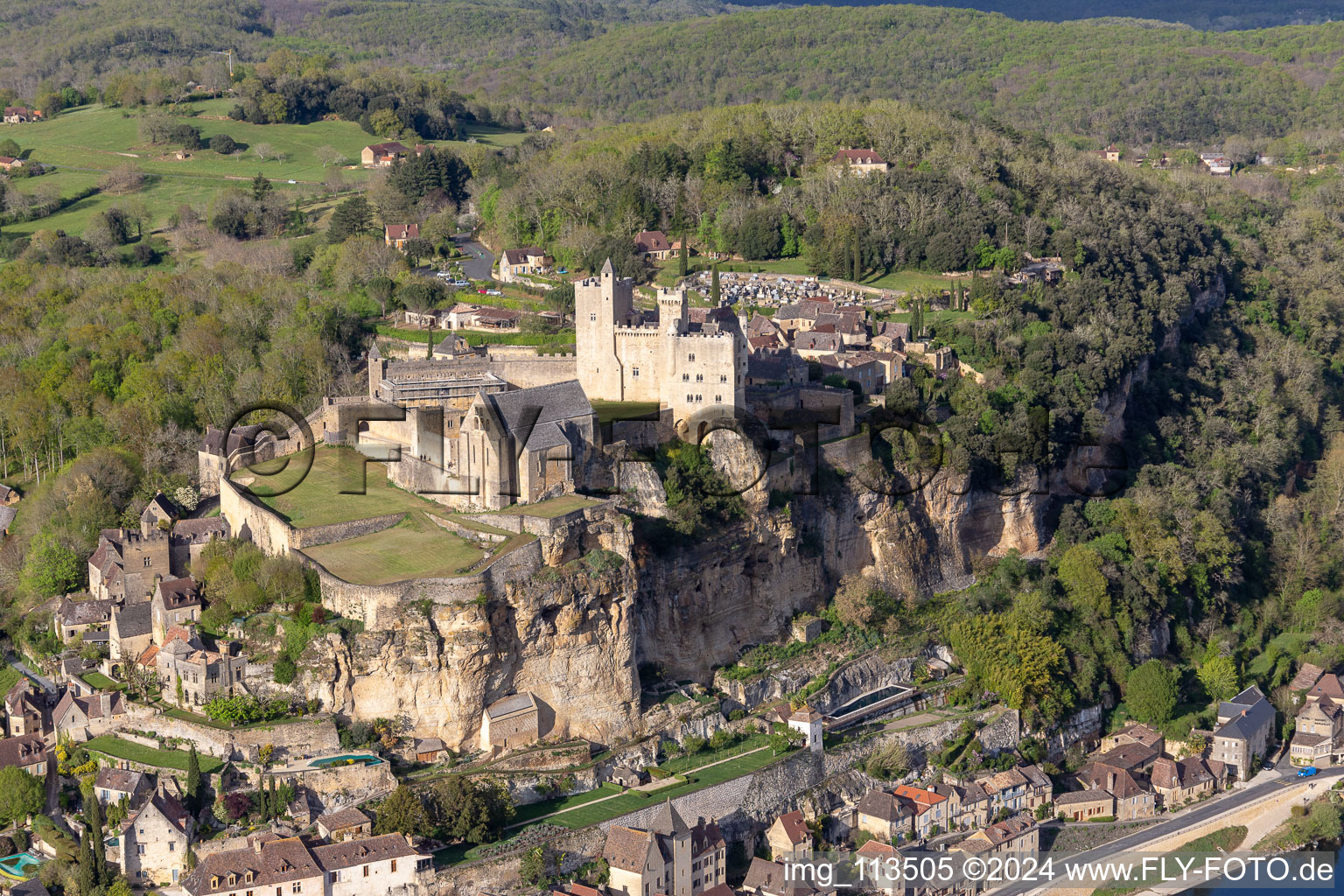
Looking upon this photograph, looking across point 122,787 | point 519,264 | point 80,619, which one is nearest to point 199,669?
point 122,787

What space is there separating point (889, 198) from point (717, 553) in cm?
2939

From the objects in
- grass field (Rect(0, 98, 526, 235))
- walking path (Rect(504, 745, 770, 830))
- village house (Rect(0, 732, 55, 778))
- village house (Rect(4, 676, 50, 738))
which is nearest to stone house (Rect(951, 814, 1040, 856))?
walking path (Rect(504, 745, 770, 830))

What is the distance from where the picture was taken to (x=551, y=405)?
41938 millimetres

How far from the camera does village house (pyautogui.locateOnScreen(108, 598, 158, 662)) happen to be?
41.3 metres

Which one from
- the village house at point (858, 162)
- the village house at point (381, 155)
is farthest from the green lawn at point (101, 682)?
the village house at point (381, 155)

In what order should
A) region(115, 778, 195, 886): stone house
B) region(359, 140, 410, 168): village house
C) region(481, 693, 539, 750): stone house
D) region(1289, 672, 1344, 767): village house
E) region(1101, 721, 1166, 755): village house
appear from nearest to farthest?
region(115, 778, 195, 886): stone house
region(481, 693, 539, 750): stone house
region(1101, 721, 1166, 755): village house
region(1289, 672, 1344, 767): village house
region(359, 140, 410, 168): village house

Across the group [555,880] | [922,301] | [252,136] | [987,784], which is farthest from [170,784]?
[252,136]

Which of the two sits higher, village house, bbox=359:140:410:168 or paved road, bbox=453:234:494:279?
village house, bbox=359:140:410:168

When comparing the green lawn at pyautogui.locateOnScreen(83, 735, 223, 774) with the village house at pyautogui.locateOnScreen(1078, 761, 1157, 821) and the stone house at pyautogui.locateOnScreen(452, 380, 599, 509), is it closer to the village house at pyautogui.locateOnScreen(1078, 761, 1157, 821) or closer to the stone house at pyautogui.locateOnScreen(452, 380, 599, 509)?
the stone house at pyautogui.locateOnScreen(452, 380, 599, 509)

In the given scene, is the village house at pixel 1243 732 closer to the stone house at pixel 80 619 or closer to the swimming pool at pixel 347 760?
the swimming pool at pixel 347 760

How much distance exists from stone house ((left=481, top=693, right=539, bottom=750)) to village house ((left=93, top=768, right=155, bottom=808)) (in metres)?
7.91

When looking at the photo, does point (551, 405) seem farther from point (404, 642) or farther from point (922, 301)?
point (922, 301)

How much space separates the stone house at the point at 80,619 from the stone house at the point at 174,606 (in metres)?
3.66

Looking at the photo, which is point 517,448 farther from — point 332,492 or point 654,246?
point 654,246
